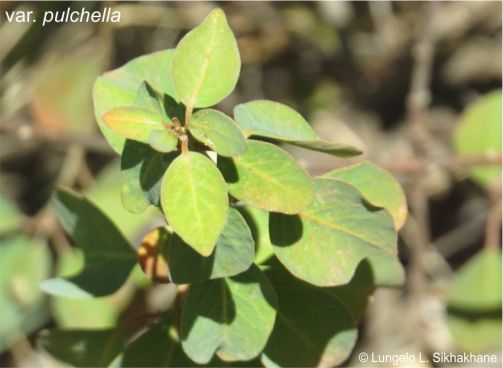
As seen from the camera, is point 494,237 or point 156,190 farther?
point 494,237

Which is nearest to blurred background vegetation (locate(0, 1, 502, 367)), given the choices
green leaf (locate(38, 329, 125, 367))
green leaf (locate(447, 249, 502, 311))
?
green leaf (locate(447, 249, 502, 311))

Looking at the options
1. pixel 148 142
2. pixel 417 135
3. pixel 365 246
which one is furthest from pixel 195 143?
pixel 417 135

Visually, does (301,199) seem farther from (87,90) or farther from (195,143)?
(87,90)

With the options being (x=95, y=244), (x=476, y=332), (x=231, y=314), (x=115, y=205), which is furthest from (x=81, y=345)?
(x=476, y=332)

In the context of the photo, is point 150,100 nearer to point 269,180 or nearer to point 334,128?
point 269,180

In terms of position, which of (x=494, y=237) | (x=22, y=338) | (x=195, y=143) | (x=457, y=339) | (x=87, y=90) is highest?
(x=195, y=143)

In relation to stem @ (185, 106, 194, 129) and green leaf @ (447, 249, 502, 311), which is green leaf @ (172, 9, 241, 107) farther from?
green leaf @ (447, 249, 502, 311)

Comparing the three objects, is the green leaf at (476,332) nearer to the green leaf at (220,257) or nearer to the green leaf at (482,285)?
the green leaf at (482,285)
